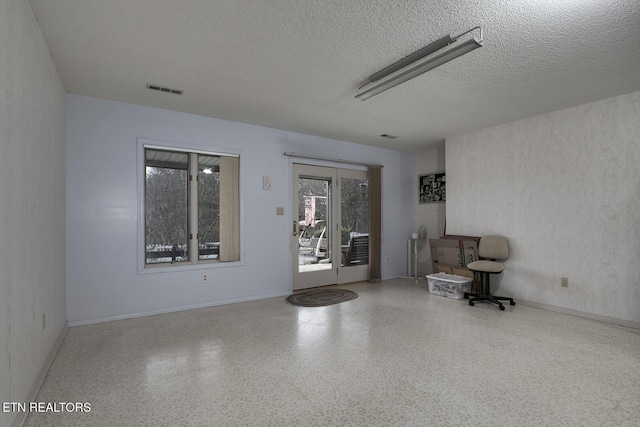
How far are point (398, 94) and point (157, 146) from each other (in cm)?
310

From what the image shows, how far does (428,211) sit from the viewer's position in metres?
6.64

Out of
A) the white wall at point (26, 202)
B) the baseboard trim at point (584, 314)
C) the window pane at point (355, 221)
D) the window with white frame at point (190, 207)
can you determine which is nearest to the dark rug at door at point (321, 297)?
the window pane at point (355, 221)

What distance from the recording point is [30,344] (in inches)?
84.6

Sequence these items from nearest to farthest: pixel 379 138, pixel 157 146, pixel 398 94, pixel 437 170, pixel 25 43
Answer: pixel 25 43 → pixel 398 94 → pixel 157 146 → pixel 379 138 → pixel 437 170

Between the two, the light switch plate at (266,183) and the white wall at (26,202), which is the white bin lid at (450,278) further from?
the white wall at (26,202)

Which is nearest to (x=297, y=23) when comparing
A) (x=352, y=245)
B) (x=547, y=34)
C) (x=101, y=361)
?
(x=547, y=34)

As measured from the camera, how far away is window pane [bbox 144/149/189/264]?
4.25 metres

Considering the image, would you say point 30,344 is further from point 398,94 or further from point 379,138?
point 379,138

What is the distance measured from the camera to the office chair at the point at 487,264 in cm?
441

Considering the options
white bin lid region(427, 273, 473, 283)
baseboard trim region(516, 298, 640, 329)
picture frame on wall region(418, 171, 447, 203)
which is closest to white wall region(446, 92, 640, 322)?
baseboard trim region(516, 298, 640, 329)

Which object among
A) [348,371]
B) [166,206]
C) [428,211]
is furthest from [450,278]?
[166,206]

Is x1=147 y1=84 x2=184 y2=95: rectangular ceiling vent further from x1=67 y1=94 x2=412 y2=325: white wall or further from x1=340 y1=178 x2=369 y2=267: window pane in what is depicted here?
x1=340 y1=178 x2=369 y2=267: window pane

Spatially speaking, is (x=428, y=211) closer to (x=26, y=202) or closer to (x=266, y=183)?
(x=266, y=183)

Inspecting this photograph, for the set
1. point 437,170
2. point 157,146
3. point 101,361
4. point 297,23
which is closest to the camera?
point 297,23
